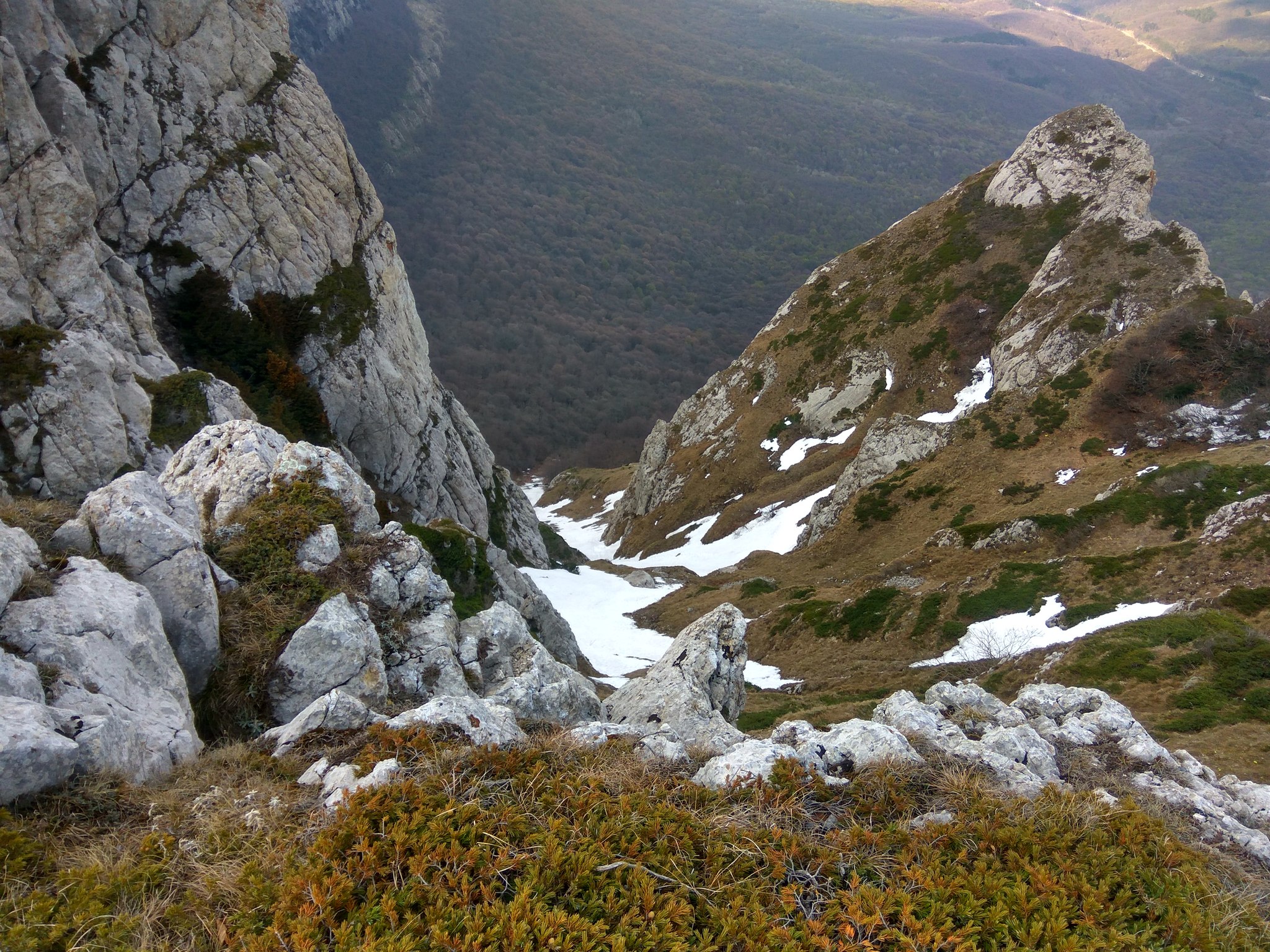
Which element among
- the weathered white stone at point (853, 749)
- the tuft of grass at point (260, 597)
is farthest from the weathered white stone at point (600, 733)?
the tuft of grass at point (260, 597)

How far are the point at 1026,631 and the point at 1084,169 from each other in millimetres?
56383

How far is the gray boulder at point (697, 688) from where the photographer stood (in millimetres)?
11797

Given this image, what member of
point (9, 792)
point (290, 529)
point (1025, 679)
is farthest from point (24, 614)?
point (1025, 679)

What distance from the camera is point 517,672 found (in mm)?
12648

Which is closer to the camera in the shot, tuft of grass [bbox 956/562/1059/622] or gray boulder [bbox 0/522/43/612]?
gray boulder [bbox 0/522/43/612]

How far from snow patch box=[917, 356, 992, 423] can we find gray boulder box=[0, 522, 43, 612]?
2092 inches

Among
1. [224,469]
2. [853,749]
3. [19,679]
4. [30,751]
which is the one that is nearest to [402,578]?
[224,469]

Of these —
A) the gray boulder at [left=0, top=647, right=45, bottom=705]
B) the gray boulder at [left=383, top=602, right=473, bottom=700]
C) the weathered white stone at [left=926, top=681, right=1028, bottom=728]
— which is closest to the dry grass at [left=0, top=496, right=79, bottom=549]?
the gray boulder at [left=0, top=647, right=45, bottom=705]

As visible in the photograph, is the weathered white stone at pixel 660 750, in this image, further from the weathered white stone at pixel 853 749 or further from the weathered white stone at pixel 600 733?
the weathered white stone at pixel 853 749

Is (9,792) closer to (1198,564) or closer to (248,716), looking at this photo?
(248,716)

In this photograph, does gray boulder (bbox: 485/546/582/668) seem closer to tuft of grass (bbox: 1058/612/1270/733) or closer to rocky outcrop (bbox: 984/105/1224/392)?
tuft of grass (bbox: 1058/612/1270/733)

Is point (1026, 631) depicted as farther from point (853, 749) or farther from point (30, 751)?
point (30, 751)

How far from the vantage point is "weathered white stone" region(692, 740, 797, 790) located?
→ 23.0 ft

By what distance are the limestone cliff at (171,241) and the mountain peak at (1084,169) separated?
2272 inches
